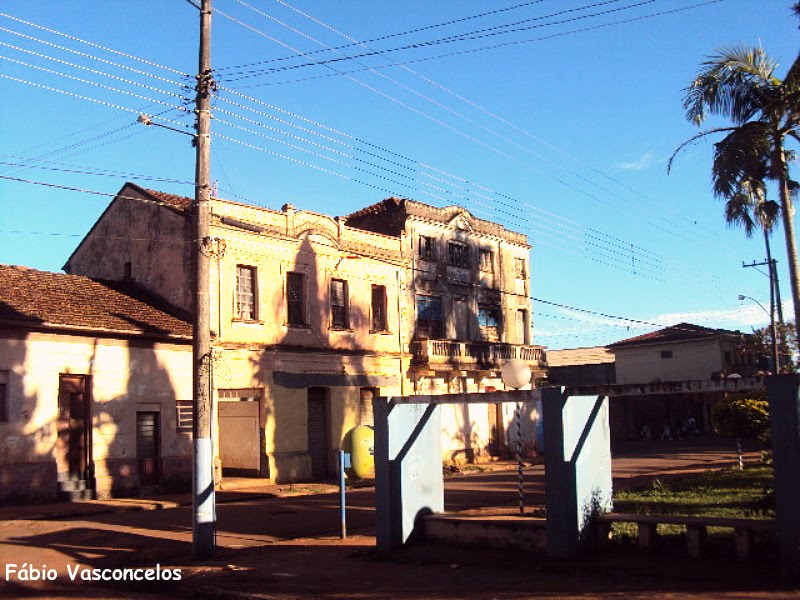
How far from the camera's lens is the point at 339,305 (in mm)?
31109

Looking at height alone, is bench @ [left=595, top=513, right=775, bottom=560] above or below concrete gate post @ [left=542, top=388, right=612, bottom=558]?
below

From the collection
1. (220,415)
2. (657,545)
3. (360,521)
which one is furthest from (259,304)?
(657,545)

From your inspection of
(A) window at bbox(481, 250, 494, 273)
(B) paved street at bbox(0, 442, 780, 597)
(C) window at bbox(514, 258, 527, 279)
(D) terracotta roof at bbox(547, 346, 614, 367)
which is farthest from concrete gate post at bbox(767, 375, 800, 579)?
(D) terracotta roof at bbox(547, 346, 614, 367)

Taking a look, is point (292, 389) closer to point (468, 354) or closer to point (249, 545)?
point (468, 354)

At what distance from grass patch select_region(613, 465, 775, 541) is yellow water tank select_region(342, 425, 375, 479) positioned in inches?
180

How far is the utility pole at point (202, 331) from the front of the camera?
512 inches

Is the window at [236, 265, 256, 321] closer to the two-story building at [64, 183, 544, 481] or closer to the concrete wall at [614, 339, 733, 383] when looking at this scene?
the two-story building at [64, 183, 544, 481]

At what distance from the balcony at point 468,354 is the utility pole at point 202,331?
828 inches

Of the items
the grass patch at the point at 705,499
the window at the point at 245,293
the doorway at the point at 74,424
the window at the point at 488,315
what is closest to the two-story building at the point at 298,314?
the window at the point at 245,293

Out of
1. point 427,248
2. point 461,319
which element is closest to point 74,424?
point 427,248

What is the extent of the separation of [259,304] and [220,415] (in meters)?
3.89

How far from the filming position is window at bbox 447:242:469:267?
124 feet

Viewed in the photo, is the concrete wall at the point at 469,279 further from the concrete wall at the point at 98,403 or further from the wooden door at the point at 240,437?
the concrete wall at the point at 98,403

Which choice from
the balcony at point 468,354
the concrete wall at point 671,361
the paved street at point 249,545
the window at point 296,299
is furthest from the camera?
the concrete wall at point 671,361
